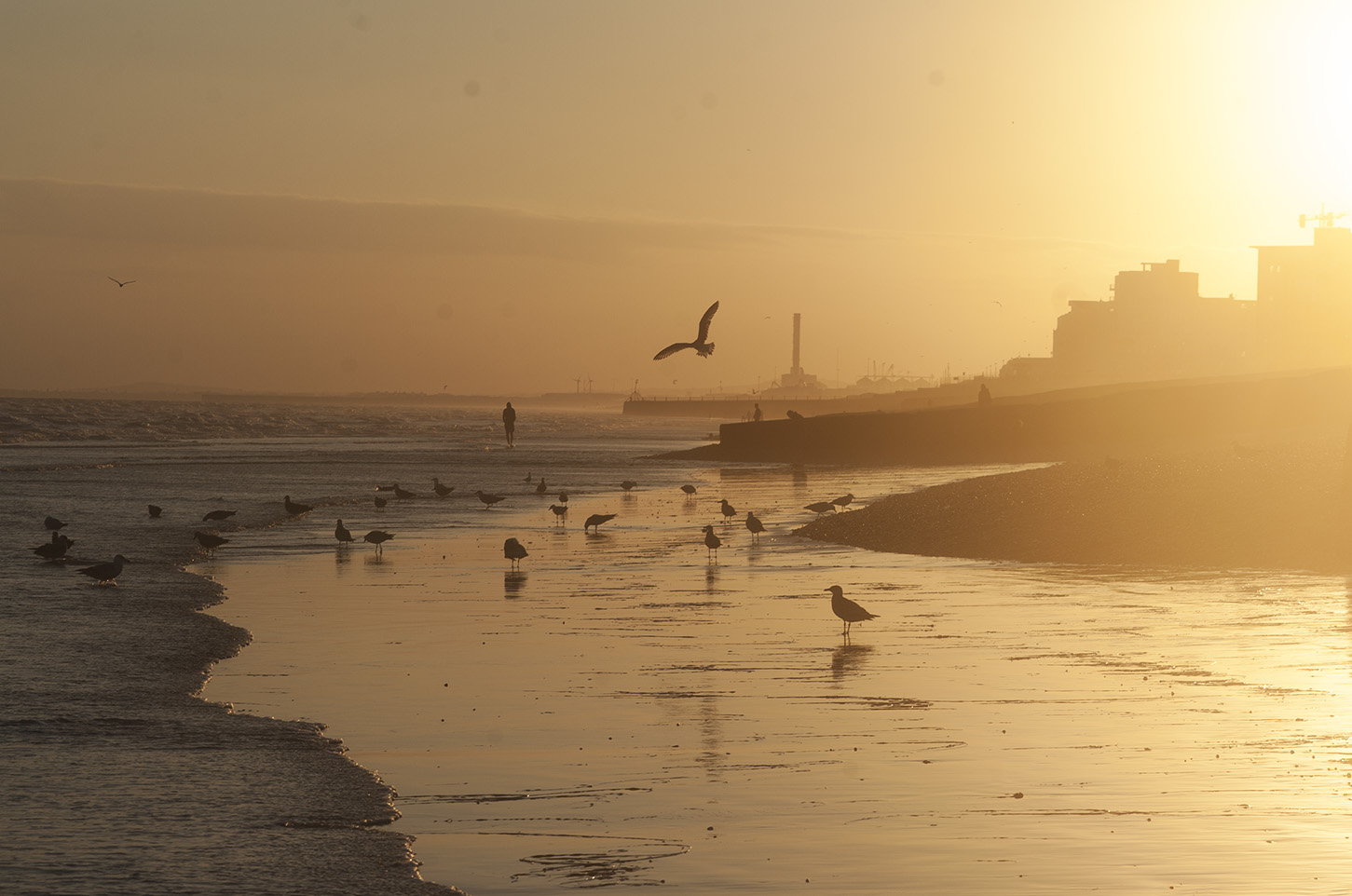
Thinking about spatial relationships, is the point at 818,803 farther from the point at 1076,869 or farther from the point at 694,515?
the point at 694,515

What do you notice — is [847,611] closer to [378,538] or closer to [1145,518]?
[1145,518]

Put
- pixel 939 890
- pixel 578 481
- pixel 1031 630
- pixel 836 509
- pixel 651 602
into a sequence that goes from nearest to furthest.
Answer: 1. pixel 939 890
2. pixel 1031 630
3. pixel 651 602
4. pixel 836 509
5. pixel 578 481

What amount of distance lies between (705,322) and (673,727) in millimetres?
10424

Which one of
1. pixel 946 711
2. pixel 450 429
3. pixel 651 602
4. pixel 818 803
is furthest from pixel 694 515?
pixel 450 429

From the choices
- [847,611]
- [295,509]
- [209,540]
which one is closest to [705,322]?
[847,611]

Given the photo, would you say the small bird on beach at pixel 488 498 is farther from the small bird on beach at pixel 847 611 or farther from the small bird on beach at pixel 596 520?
the small bird on beach at pixel 847 611

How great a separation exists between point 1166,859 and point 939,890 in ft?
3.95

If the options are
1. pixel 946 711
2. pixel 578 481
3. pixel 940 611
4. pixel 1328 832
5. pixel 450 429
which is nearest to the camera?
pixel 1328 832

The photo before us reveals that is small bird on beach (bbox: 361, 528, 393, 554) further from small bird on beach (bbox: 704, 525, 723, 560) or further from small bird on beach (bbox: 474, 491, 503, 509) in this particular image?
small bird on beach (bbox: 474, 491, 503, 509)

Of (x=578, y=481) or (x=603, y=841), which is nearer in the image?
(x=603, y=841)

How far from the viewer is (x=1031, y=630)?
527 inches

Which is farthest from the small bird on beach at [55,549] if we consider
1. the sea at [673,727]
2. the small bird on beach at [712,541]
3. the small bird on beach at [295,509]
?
the small bird on beach at [295,509]

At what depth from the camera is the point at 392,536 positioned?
23.6 meters

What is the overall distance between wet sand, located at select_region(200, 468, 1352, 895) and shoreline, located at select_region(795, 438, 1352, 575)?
128 cm
